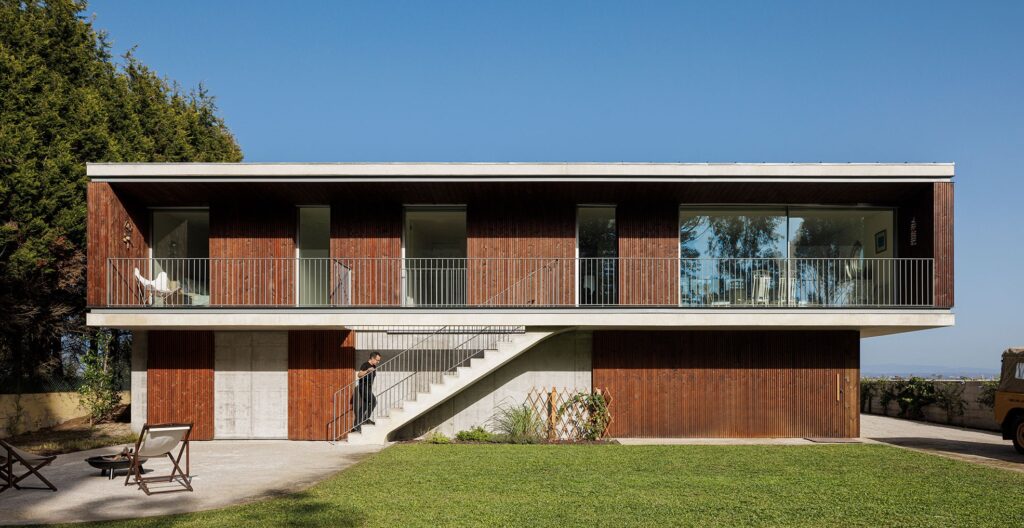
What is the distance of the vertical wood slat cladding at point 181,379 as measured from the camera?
17938 millimetres

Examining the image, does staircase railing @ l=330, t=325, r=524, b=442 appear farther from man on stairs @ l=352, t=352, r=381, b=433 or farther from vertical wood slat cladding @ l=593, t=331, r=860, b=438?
vertical wood slat cladding @ l=593, t=331, r=860, b=438

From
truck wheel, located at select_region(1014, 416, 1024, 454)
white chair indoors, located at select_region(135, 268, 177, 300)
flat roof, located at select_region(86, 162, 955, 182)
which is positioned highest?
flat roof, located at select_region(86, 162, 955, 182)

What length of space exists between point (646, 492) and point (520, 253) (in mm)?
8335

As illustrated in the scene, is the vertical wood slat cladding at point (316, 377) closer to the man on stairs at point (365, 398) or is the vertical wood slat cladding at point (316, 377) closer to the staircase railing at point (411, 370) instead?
the staircase railing at point (411, 370)

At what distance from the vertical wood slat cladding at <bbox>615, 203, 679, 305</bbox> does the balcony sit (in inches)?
0.9

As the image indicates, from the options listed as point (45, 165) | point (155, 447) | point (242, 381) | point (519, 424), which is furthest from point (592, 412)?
point (45, 165)

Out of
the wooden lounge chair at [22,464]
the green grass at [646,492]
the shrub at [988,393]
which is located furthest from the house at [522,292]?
the wooden lounge chair at [22,464]

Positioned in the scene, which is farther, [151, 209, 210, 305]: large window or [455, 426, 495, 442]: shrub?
[151, 209, 210, 305]: large window

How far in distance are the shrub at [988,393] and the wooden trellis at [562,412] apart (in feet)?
36.4

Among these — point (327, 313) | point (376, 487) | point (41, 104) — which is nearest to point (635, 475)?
point (376, 487)

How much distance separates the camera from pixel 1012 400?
15469mm

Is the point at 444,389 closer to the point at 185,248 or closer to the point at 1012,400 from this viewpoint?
the point at 185,248

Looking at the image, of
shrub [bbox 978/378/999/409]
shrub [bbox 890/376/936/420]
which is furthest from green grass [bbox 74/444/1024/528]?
shrub [bbox 890/376/936/420]

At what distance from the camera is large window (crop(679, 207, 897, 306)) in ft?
58.6
